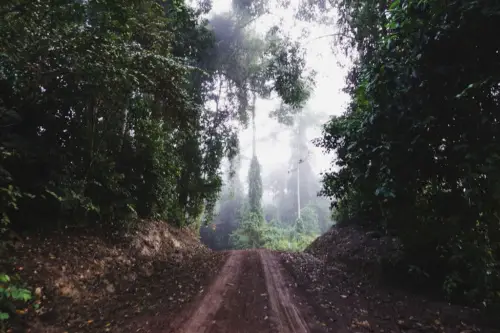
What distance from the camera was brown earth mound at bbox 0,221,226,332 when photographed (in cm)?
431

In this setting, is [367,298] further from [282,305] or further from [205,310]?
[205,310]

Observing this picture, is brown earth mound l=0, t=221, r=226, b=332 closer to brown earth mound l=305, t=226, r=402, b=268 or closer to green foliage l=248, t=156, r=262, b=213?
brown earth mound l=305, t=226, r=402, b=268

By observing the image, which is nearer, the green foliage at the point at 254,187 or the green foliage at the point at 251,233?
the green foliage at the point at 251,233

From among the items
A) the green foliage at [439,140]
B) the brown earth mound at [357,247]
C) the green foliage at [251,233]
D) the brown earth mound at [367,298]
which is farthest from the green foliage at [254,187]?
the green foliage at [439,140]

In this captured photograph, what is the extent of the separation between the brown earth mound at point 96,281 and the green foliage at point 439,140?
4686 mm

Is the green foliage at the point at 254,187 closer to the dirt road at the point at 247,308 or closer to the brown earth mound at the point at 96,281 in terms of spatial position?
the brown earth mound at the point at 96,281

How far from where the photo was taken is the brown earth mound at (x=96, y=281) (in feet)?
14.1

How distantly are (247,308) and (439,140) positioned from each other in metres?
4.50

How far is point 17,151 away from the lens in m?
5.50

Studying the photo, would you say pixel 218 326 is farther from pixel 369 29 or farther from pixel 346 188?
pixel 369 29

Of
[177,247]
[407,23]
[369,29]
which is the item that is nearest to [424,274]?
[407,23]

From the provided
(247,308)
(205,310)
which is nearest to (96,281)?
(205,310)

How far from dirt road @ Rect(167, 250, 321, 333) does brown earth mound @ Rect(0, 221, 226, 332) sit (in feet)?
1.44

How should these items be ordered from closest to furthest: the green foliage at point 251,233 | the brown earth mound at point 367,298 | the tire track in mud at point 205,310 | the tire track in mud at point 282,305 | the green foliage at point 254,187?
the tire track in mud at point 205,310 → the tire track in mud at point 282,305 → the brown earth mound at point 367,298 → the green foliage at point 251,233 → the green foliage at point 254,187
